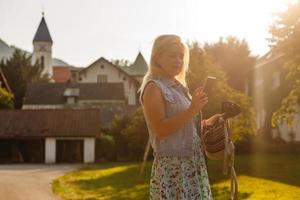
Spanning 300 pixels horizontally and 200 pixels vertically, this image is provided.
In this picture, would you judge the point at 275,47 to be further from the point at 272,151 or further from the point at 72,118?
the point at 72,118

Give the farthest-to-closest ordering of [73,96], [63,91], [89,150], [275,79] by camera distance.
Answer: [63,91] < [73,96] < [275,79] < [89,150]

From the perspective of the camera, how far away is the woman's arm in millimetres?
4395

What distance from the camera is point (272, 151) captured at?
46250 millimetres

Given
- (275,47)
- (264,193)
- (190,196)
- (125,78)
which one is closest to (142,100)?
(190,196)

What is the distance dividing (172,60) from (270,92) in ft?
166

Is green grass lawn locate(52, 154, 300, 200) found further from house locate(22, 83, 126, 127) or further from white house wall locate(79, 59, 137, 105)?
white house wall locate(79, 59, 137, 105)

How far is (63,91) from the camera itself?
7881 centimetres

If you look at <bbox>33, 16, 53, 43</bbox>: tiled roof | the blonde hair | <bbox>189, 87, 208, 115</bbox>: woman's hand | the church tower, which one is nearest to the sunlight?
the blonde hair

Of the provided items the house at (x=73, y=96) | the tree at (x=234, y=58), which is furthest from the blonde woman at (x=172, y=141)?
the house at (x=73, y=96)

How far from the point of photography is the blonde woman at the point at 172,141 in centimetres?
459

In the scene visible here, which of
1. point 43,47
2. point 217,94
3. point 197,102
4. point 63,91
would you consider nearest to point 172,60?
point 197,102

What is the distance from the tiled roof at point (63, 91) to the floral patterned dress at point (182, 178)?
73.6 metres

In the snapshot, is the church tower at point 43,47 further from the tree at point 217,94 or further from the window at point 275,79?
the tree at point 217,94

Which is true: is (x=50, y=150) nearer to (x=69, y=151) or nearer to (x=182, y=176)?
(x=69, y=151)
